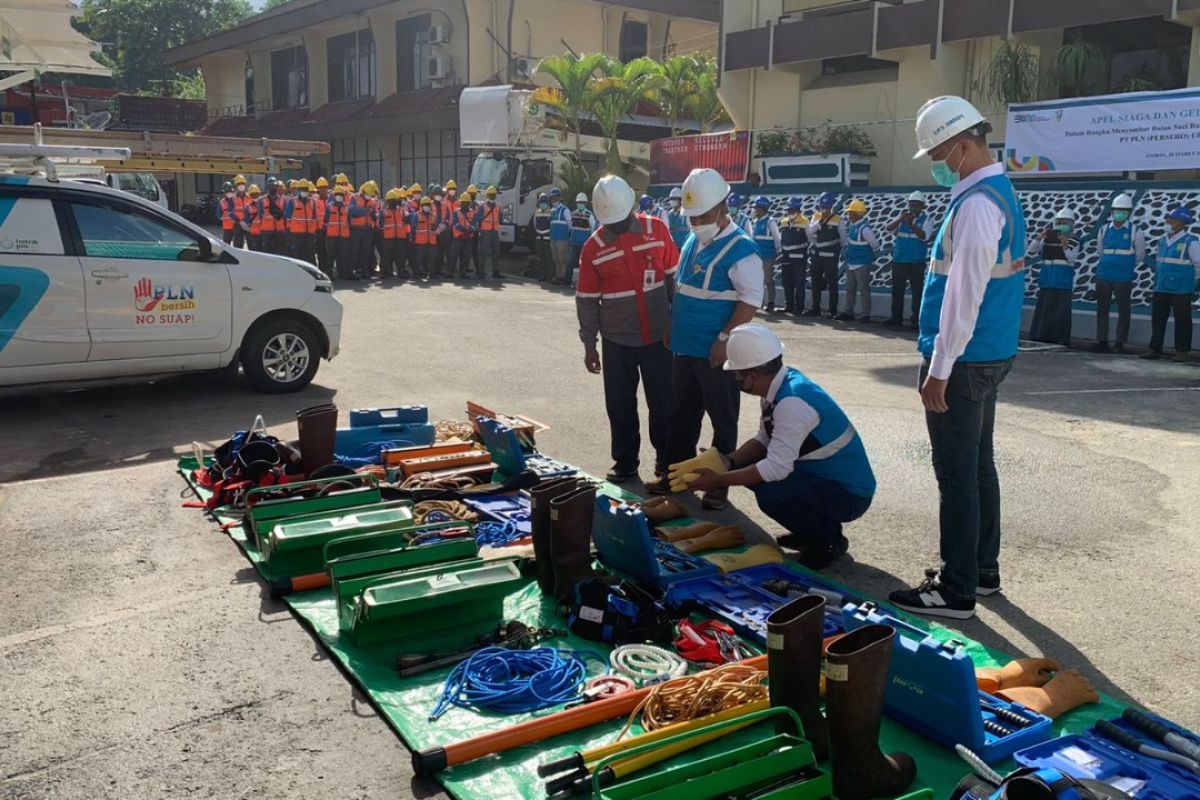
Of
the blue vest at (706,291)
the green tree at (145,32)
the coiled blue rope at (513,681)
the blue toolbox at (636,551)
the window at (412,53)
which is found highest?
the green tree at (145,32)

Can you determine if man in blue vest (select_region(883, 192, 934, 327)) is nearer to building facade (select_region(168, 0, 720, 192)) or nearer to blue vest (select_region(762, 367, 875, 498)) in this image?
blue vest (select_region(762, 367, 875, 498))

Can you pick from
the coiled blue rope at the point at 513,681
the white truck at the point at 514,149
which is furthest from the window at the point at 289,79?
the coiled blue rope at the point at 513,681

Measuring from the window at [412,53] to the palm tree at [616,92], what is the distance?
10.9 metres

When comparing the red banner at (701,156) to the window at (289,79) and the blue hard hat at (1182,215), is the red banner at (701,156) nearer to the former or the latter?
the blue hard hat at (1182,215)

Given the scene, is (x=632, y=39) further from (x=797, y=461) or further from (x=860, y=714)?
(x=860, y=714)

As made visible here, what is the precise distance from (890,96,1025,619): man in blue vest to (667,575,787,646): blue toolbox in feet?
2.31

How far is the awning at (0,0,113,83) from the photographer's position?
452 inches

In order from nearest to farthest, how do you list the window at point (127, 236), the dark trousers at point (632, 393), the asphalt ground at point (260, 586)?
the asphalt ground at point (260, 586) → the dark trousers at point (632, 393) → the window at point (127, 236)

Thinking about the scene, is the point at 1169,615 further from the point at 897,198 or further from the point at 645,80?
the point at 645,80

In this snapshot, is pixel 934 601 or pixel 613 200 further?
pixel 613 200

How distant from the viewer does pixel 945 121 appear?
4.50m

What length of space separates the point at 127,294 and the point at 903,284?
11879 mm

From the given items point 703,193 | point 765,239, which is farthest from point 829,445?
point 765,239

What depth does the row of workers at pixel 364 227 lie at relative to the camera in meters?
21.2
